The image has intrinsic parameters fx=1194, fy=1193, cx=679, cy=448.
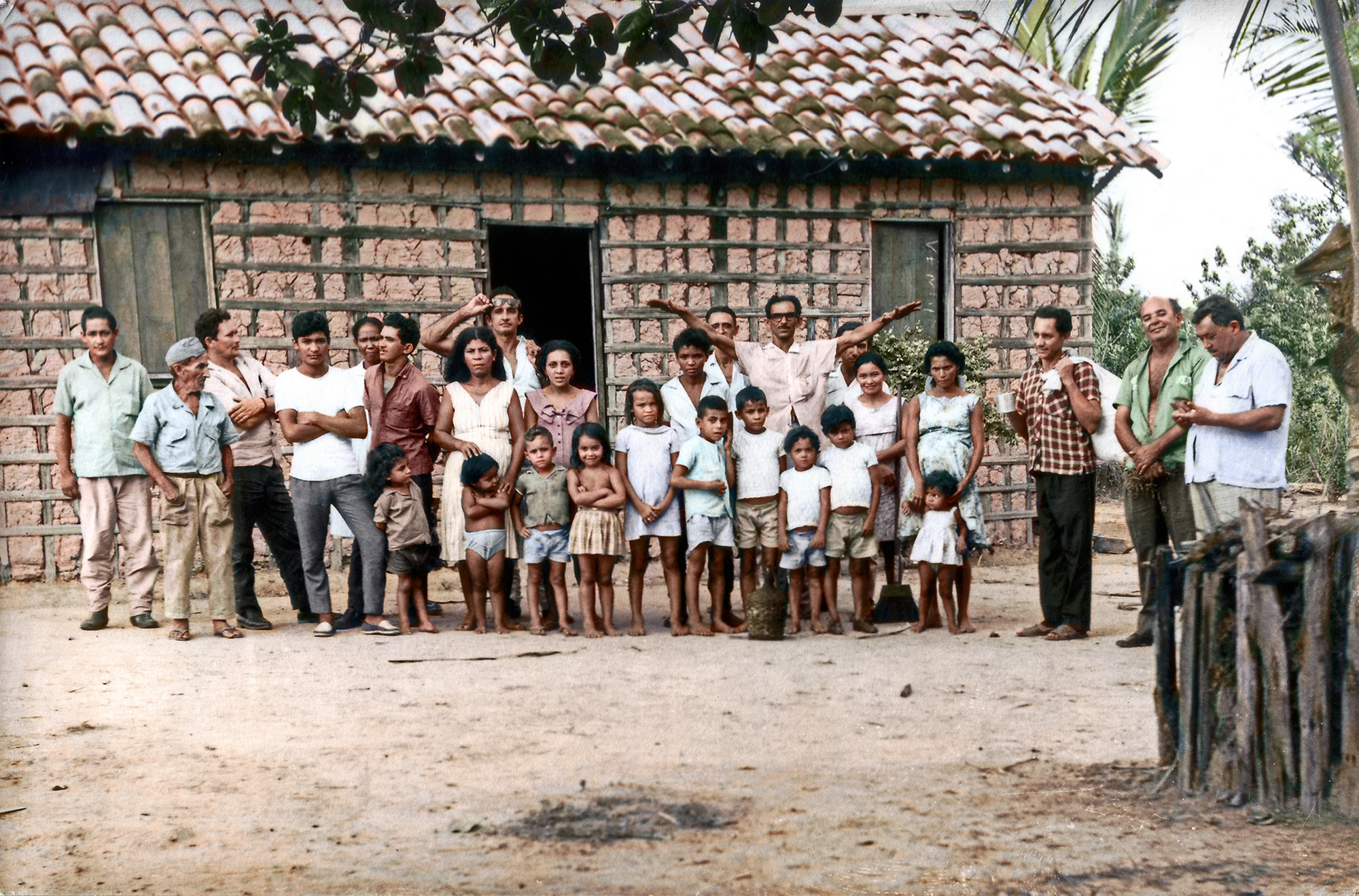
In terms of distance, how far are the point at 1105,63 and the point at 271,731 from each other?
3.82 m

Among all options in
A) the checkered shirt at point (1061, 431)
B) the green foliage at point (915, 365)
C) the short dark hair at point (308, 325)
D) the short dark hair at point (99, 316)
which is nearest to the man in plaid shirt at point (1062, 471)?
the checkered shirt at point (1061, 431)

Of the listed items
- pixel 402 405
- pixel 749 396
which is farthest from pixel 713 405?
pixel 402 405

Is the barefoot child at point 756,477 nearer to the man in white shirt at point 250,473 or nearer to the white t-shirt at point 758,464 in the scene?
the white t-shirt at point 758,464

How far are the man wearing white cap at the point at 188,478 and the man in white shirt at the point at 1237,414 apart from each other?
4239 millimetres

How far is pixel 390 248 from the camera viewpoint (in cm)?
739

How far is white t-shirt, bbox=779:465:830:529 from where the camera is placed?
570cm

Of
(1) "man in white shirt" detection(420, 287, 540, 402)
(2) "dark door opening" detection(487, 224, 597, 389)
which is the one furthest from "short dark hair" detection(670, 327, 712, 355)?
(2) "dark door opening" detection(487, 224, 597, 389)

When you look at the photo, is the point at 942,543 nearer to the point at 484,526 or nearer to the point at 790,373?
the point at 790,373

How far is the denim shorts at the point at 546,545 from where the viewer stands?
561 cm

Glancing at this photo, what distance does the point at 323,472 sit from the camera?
18.6ft

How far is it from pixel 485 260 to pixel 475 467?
2.38 metres

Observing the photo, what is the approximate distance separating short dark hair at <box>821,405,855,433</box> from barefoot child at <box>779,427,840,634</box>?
0.08m

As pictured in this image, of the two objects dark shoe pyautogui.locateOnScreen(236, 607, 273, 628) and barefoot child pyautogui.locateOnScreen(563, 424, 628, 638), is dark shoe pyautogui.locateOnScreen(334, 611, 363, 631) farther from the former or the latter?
barefoot child pyautogui.locateOnScreen(563, 424, 628, 638)

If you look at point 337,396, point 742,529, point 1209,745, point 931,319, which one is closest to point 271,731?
point 337,396
